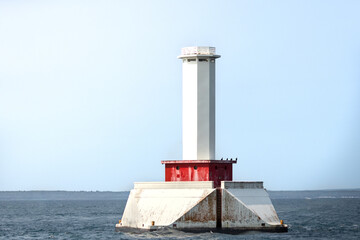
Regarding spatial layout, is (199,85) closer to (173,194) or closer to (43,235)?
(173,194)

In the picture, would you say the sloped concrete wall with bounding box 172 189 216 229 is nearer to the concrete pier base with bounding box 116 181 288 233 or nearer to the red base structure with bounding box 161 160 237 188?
the concrete pier base with bounding box 116 181 288 233

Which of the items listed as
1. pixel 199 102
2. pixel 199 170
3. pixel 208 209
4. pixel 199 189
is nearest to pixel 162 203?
pixel 199 189

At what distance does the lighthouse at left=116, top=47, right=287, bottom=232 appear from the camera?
57.4 meters

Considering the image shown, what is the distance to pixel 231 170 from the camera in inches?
2456

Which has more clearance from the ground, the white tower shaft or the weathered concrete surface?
the white tower shaft

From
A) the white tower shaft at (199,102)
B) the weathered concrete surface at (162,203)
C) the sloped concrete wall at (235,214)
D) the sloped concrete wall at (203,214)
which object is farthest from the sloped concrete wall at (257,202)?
the white tower shaft at (199,102)

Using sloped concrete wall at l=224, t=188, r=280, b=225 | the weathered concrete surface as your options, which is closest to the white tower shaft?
the weathered concrete surface

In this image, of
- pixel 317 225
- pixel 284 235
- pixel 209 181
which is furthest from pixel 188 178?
pixel 317 225

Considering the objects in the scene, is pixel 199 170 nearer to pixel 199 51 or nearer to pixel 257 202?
pixel 257 202

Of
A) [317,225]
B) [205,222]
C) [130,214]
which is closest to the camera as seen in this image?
[205,222]

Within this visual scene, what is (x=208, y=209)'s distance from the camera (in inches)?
2261

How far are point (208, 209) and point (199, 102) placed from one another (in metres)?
8.13

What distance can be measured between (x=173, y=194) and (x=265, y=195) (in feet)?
19.9

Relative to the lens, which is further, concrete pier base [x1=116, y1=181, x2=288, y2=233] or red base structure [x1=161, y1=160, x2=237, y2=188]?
red base structure [x1=161, y1=160, x2=237, y2=188]
